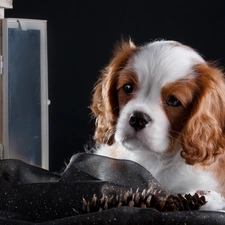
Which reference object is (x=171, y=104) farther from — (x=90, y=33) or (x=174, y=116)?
(x=90, y=33)

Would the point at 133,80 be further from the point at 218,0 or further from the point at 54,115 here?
the point at 54,115

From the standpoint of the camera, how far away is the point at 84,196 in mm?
1146

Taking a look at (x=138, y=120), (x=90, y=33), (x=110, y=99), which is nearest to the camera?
(x=138, y=120)

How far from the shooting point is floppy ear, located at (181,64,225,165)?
1536 millimetres

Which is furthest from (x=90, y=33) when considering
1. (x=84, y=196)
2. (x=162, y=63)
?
(x=84, y=196)

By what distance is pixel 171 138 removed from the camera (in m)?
1.56

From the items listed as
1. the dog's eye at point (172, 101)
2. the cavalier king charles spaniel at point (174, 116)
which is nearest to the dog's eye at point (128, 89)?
the cavalier king charles spaniel at point (174, 116)

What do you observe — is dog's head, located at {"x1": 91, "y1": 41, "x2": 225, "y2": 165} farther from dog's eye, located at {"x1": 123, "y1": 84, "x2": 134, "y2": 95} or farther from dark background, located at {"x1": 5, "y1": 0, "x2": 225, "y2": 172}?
dark background, located at {"x1": 5, "y1": 0, "x2": 225, "y2": 172}

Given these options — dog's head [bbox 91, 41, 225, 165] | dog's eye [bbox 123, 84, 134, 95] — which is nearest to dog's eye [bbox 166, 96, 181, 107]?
dog's head [bbox 91, 41, 225, 165]

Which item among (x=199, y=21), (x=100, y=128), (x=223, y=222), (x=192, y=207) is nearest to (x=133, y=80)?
(x=100, y=128)

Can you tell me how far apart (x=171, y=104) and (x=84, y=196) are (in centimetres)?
48

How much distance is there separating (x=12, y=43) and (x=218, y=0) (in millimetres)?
1297

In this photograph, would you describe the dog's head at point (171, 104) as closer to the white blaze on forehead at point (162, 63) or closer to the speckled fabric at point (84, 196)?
the white blaze on forehead at point (162, 63)

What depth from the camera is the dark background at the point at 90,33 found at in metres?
3.55
